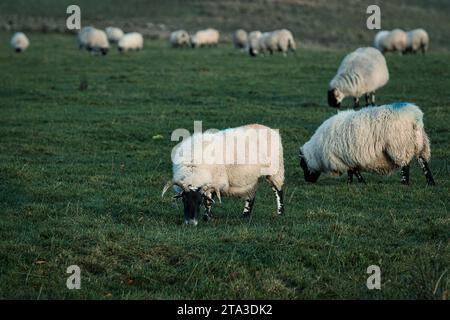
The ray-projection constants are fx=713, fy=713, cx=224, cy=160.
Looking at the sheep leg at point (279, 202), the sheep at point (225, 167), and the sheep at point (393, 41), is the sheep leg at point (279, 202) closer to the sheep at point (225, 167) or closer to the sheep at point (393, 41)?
the sheep at point (225, 167)

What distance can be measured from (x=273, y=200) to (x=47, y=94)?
14623 millimetres

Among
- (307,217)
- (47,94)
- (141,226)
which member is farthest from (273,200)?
(47,94)

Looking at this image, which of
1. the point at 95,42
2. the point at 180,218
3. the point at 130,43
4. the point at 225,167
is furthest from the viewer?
the point at 130,43

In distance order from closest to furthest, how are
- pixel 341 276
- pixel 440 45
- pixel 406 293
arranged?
pixel 406 293, pixel 341 276, pixel 440 45

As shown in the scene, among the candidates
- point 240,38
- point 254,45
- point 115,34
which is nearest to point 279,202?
point 254,45

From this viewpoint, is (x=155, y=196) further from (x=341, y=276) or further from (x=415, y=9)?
(x=415, y=9)

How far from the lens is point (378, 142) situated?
1268 centimetres

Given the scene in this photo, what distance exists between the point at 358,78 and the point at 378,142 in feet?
31.7

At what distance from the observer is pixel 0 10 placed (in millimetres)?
80562

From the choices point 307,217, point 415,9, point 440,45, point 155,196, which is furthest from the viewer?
point 415,9

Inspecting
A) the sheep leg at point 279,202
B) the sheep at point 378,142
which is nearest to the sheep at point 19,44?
the sheep at point 378,142

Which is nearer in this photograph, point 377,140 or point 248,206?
point 248,206

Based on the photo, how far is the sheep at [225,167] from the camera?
9.95m

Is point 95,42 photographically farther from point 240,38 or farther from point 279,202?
point 279,202
